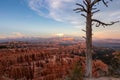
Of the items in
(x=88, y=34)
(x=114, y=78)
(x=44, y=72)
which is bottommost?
(x=44, y=72)

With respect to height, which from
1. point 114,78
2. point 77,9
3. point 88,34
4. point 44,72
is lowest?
point 44,72

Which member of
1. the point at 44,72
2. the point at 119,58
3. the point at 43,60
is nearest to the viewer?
the point at 119,58

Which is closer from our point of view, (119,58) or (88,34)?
(88,34)

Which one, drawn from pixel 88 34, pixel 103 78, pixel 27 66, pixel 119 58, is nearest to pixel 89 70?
pixel 103 78

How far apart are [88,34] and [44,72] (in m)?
101

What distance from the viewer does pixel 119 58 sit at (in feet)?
79.1

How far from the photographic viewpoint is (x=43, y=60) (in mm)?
145750

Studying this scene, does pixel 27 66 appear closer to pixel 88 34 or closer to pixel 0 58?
pixel 0 58

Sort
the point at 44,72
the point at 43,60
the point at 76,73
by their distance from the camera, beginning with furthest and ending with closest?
the point at 43,60
the point at 44,72
the point at 76,73

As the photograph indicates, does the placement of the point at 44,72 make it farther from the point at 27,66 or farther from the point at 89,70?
the point at 89,70

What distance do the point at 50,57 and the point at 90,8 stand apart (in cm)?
13486

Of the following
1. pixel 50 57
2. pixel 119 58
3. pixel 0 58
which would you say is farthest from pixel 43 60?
pixel 119 58

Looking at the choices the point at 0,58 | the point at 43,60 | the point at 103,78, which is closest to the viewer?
the point at 103,78

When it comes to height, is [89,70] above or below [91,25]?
below
